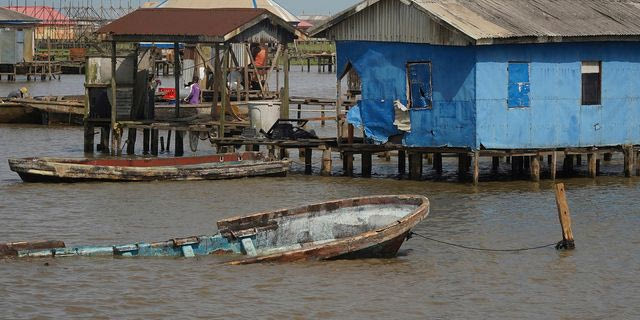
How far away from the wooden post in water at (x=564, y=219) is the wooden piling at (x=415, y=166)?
22.6 ft

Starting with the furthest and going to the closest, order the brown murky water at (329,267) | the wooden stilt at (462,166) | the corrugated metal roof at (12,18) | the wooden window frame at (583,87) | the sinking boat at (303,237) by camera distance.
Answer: the corrugated metal roof at (12,18), the wooden window frame at (583,87), the wooden stilt at (462,166), the sinking boat at (303,237), the brown murky water at (329,267)

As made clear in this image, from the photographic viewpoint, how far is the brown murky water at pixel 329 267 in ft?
46.1

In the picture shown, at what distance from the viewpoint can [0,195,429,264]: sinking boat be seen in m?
15.7

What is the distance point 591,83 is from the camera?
24.2 meters

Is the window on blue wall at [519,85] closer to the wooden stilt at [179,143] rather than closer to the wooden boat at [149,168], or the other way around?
the wooden boat at [149,168]

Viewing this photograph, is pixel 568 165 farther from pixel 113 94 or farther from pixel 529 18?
pixel 113 94

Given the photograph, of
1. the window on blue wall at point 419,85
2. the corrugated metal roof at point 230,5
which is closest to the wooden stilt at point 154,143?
the window on blue wall at point 419,85

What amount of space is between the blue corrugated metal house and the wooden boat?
238cm

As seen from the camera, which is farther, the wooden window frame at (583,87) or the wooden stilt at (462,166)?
the wooden window frame at (583,87)

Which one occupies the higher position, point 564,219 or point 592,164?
point 592,164

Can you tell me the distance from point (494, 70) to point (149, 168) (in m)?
6.62

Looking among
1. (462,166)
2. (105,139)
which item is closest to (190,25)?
(105,139)

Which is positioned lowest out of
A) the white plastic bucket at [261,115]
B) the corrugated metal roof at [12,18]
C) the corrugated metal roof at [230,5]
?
the white plastic bucket at [261,115]

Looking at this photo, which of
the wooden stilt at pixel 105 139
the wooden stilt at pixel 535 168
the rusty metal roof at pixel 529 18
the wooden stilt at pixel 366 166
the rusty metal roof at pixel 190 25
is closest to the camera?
the rusty metal roof at pixel 529 18
